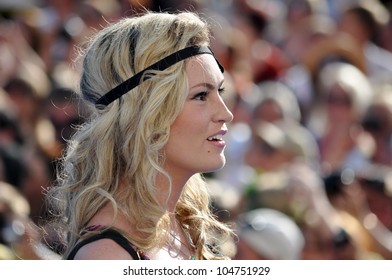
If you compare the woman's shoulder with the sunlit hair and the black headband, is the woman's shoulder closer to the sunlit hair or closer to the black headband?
the sunlit hair

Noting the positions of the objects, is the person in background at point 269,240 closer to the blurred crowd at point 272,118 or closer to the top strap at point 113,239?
the blurred crowd at point 272,118

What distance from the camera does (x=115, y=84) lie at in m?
2.60

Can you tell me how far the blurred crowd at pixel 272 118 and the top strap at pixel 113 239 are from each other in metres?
0.59

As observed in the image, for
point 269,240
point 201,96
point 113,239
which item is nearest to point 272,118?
point 269,240

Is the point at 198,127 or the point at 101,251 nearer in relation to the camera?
the point at 101,251

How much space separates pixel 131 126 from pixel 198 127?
0.17 metres

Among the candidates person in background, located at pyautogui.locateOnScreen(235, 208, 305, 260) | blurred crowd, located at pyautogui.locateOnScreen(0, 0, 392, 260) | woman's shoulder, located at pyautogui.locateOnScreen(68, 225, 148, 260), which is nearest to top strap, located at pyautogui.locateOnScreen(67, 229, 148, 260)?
woman's shoulder, located at pyautogui.locateOnScreen(68, 225, 148, 260)

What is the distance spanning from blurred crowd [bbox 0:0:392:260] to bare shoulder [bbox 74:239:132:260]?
2.01ft

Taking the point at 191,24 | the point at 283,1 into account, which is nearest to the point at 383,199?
the point at 191,24

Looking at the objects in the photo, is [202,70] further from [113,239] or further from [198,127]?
[113,239]

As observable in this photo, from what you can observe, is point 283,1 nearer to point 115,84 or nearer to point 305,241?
point 305,241

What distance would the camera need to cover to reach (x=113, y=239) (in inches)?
95.7

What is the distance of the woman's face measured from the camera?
2609 millimetres
